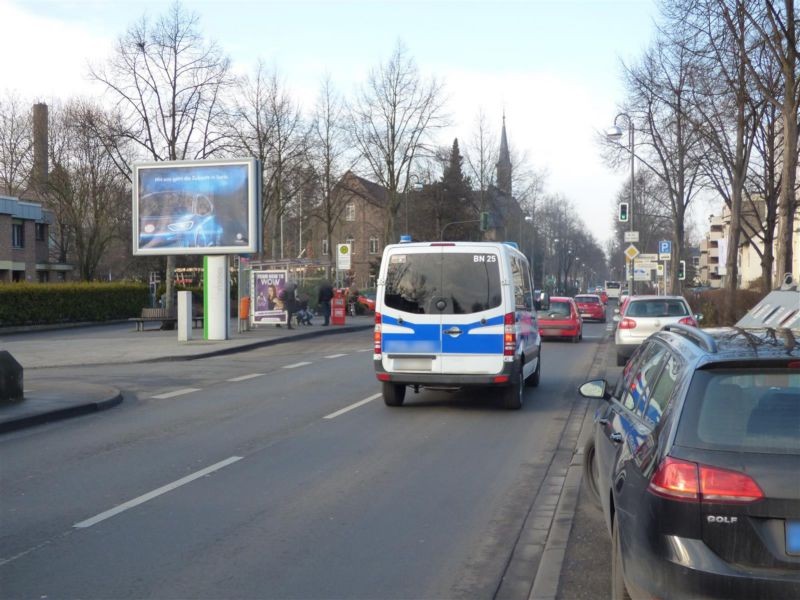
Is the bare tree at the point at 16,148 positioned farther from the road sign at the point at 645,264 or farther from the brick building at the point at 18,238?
the road sign at the point at 645,264

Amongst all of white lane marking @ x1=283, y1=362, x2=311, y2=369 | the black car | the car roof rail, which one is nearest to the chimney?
white lane marking @ x1=283, y1=362, x2=311, y2=369

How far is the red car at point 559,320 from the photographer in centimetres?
2828

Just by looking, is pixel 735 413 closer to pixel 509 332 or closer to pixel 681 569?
pixel 681 569

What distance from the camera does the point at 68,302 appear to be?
115 feet

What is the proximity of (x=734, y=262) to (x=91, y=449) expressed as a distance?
1025 inches

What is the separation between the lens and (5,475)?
8.48 metres

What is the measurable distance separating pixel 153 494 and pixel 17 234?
4762 cm

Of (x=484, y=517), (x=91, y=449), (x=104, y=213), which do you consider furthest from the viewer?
(x=104, y=213)

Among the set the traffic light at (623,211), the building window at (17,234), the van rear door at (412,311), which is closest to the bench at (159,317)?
the traffic light at (623,211)

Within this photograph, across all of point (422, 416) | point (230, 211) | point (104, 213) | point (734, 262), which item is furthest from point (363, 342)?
point (104, 213)

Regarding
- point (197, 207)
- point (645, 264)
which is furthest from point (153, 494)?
point (645, 264)

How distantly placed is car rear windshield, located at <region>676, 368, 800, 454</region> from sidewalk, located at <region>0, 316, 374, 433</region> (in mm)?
9225

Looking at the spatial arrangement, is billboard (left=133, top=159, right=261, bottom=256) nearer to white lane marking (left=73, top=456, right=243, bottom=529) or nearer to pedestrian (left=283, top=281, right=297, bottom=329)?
pedestrian (left=283, top=281, right=297, bottom=329)

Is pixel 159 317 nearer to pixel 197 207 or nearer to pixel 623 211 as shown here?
pixel 197 207
